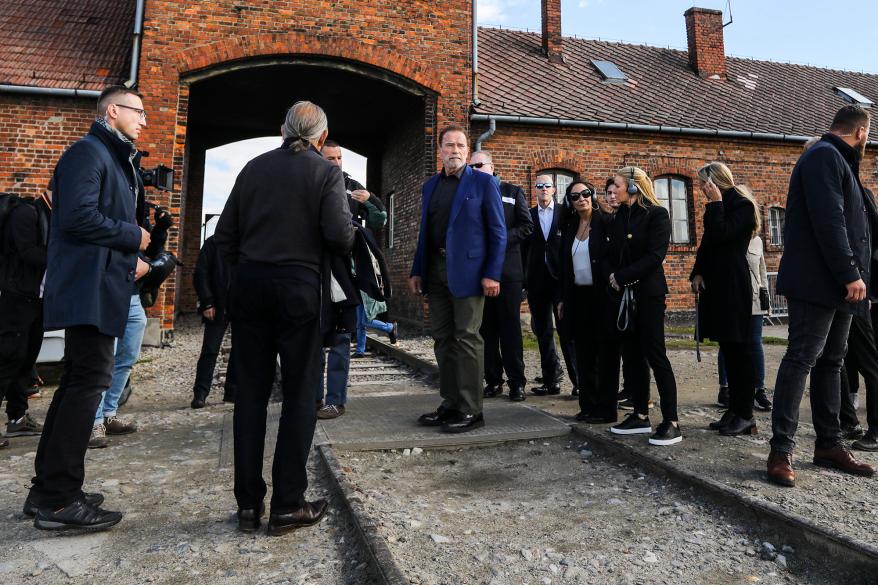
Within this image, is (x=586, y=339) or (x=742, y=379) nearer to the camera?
(x=742, y=379)

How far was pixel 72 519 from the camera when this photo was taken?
2.45 meters

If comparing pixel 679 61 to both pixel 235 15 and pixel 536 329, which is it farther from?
pixel 536 329

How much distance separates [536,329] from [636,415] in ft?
6.35

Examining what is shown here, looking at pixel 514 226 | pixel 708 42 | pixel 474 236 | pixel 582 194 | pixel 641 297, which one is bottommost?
pixel 641 297

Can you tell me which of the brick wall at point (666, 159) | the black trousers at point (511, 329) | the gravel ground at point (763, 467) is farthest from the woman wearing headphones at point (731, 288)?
the brick wall at point (666, 159)

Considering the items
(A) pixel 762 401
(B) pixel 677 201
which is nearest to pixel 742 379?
(A) pixel 762 401

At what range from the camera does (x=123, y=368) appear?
4.27 m

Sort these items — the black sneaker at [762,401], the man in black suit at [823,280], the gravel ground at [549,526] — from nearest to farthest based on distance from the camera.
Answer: the gravel ground at [549,526] → the man in black suit at [823,280] → the black sneaker at [762,401]

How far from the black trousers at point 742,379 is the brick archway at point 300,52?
8270 mm

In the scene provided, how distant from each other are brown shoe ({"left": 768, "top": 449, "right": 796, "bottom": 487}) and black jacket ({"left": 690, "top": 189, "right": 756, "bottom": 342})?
109 cm

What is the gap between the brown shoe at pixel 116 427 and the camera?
4230 millimetres

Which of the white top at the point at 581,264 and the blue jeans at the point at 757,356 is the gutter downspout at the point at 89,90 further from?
the blue jeans at the point at 757,356

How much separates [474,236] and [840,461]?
255 cm

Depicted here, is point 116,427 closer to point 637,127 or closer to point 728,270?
point 728,270
